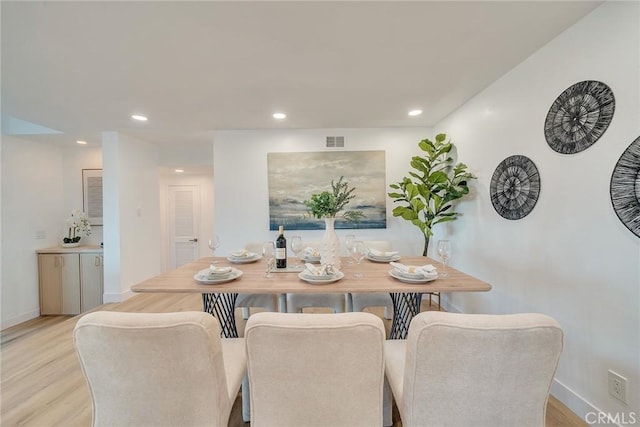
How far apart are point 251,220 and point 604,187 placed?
11.4 ft

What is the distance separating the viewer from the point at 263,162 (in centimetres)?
375

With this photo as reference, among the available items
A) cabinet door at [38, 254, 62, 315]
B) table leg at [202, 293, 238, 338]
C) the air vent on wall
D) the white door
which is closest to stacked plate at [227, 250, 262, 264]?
table leg at [202, 293, 238, 338]

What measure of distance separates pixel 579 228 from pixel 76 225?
598 centimetres

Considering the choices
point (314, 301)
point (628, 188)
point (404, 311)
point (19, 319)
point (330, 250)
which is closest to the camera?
point (628, 188)

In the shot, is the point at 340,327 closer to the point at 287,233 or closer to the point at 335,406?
the point at 335,406

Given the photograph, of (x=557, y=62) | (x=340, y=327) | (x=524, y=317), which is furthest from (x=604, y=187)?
(x=340, y=327)

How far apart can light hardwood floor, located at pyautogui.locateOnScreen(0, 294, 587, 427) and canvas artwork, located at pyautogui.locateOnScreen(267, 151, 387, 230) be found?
1.46 meters

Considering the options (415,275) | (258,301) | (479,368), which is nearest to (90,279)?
(258,301)

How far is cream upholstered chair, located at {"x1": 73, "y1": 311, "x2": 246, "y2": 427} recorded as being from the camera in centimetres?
95

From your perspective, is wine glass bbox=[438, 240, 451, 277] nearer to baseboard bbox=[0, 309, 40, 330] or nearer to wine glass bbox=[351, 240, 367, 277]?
wine glass bbox=[351, 240, 367, 277]

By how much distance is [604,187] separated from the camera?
1.47 metres

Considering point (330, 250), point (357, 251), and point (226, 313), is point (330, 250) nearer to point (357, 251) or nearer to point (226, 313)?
point (357, 251)

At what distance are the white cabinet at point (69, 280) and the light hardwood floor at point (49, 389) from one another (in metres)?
1.09

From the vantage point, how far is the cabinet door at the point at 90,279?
392 centimetres
